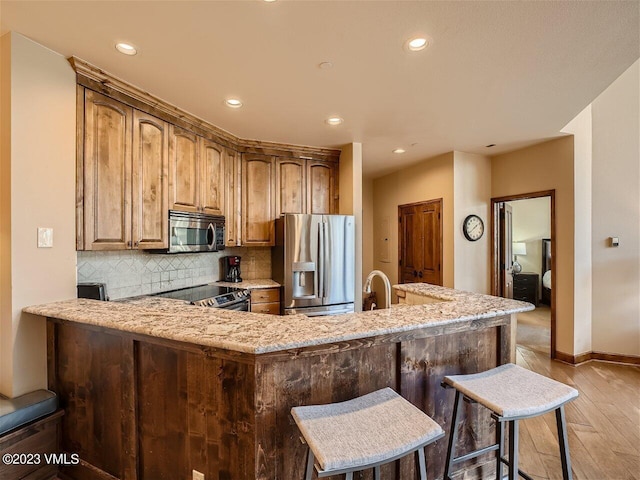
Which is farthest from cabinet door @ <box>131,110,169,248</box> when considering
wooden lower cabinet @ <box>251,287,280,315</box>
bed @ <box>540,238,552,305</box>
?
bed @ <box>540,238,552,305</box>

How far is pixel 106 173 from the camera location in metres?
2.23

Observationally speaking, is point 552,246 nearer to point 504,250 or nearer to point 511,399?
point 504,250

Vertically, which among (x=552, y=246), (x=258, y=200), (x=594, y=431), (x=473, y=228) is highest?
(x=258, y=200)

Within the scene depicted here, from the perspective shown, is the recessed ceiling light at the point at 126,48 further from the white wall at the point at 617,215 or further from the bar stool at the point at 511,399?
the white wall at the point at 617,215

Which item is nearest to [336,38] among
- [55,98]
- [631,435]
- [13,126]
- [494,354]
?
[55,98]

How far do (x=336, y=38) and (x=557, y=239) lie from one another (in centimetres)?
349

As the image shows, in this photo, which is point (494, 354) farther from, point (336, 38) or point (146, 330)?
point (336, 38)

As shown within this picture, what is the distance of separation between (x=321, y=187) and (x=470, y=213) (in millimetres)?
2112

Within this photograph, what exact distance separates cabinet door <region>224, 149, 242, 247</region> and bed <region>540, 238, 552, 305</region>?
6205mm

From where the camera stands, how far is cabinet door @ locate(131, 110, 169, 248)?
245 centimetres

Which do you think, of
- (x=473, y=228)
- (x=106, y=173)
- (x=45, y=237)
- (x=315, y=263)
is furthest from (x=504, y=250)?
(x=45, y=237)

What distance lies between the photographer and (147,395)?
1505 mm

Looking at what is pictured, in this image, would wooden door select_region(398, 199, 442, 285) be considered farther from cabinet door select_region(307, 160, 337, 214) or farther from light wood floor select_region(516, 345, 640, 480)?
light wood floor select_region(516, 345, 640, 480)

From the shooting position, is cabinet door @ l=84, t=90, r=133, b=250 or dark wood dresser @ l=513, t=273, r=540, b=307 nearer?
Result: cabinet door @ l=84, t=90, r=133, b=250
